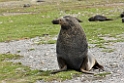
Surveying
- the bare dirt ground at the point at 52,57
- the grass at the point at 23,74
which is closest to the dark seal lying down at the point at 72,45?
the grass at the point at 23,74

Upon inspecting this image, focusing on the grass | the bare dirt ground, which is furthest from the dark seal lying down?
the bare dirt ground

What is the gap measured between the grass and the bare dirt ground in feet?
1.20

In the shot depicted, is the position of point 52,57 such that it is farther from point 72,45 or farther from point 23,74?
point 72,45

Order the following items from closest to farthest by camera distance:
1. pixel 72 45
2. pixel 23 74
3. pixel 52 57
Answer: pixel 72 45, pixel 23 74, pixel 52 57

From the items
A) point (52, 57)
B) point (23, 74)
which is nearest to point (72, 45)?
point (23, 74)

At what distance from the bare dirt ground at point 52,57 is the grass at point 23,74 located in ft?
1.20

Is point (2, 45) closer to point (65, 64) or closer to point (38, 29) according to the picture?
point (38, 29)

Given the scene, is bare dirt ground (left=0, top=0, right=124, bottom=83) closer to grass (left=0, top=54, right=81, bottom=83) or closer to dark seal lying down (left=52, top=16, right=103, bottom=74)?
grass (left=0, top=54, right=81, bottom=83)

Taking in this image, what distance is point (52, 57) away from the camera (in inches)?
703

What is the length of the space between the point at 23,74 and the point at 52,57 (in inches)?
149

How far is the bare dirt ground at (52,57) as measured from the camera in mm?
12716

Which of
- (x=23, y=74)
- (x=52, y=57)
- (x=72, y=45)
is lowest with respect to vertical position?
A: (x=52, y=57)

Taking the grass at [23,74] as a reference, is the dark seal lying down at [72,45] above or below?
above

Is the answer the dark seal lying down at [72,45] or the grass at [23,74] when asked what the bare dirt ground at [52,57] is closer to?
the grass at [23,74]
